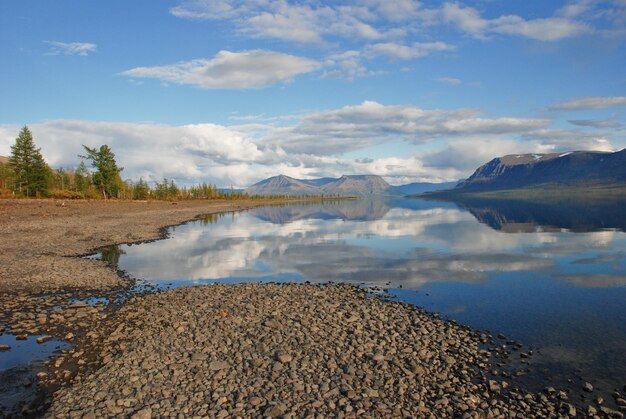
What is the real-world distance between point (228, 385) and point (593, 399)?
11534mm

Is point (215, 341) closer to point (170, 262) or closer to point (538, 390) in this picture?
point (538, 390)

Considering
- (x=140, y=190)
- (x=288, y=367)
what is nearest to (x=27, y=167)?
(x=140, y=190)

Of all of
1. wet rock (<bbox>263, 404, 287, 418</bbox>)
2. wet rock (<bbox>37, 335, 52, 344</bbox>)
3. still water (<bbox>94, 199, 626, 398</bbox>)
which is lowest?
still water (<bbox>94, 199, 626, 398</bbox>)

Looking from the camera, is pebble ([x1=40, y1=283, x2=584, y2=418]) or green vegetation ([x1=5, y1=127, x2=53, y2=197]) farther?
green vegetation ([x1=5, y1=127, x2=53, y2=197])

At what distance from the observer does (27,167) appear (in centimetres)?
10388

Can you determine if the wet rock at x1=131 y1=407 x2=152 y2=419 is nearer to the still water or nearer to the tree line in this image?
the still water

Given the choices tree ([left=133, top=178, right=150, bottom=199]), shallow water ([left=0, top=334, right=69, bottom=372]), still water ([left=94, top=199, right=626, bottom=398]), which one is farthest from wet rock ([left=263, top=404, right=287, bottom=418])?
tree ([left=133, top=178, right=150, bottom=199])

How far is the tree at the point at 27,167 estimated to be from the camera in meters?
103

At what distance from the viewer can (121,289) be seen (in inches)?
1005

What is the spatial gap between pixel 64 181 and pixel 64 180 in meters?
0.58

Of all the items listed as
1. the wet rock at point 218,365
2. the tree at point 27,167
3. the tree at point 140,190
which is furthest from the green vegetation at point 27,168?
the wet rock at point 218,365

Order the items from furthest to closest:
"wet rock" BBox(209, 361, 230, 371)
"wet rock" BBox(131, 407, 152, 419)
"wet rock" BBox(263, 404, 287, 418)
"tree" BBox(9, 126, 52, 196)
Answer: "tree" BBox(9, 126, 52, 196) → "wet rock" BBox(209, 361, 230, 371) → "wet rock" BBox(263, 404, 287, 418) → "wet rock" BBox(131, 407, 152, 419)

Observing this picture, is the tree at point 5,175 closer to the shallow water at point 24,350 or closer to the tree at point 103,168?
the tree at point 103,168

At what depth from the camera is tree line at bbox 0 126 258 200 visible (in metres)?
104
